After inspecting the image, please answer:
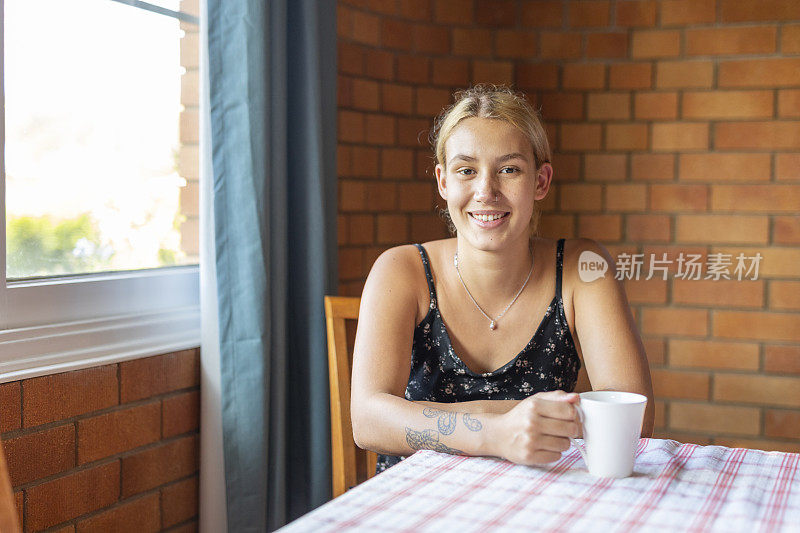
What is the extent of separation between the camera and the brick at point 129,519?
1.61 meters

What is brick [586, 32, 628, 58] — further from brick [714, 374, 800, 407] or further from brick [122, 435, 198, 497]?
brick [122, 435, 198, 497]

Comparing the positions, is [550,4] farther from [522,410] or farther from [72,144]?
[522,410]

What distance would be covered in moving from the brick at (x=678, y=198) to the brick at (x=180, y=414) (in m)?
1.55

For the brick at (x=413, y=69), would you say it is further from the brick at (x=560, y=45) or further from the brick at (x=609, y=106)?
the brick at (x=609, y=106)

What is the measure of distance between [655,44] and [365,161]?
3.30 ft

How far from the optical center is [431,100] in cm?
261

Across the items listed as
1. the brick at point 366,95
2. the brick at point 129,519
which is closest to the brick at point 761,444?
the brick at point 366,95

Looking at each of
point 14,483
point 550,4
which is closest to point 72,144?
point 14,483

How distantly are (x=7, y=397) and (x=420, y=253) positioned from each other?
83cm

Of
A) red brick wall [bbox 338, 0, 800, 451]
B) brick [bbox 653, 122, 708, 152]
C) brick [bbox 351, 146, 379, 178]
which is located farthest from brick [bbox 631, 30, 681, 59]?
brick [bbox 351, 146, 379, 178]

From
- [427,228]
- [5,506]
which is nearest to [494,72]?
[427,228]

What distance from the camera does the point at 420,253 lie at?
171 centimetres

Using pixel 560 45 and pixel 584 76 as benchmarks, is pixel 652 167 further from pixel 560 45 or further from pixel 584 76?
pixel 560 45

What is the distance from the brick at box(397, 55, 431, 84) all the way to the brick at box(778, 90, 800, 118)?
1.07 meters
